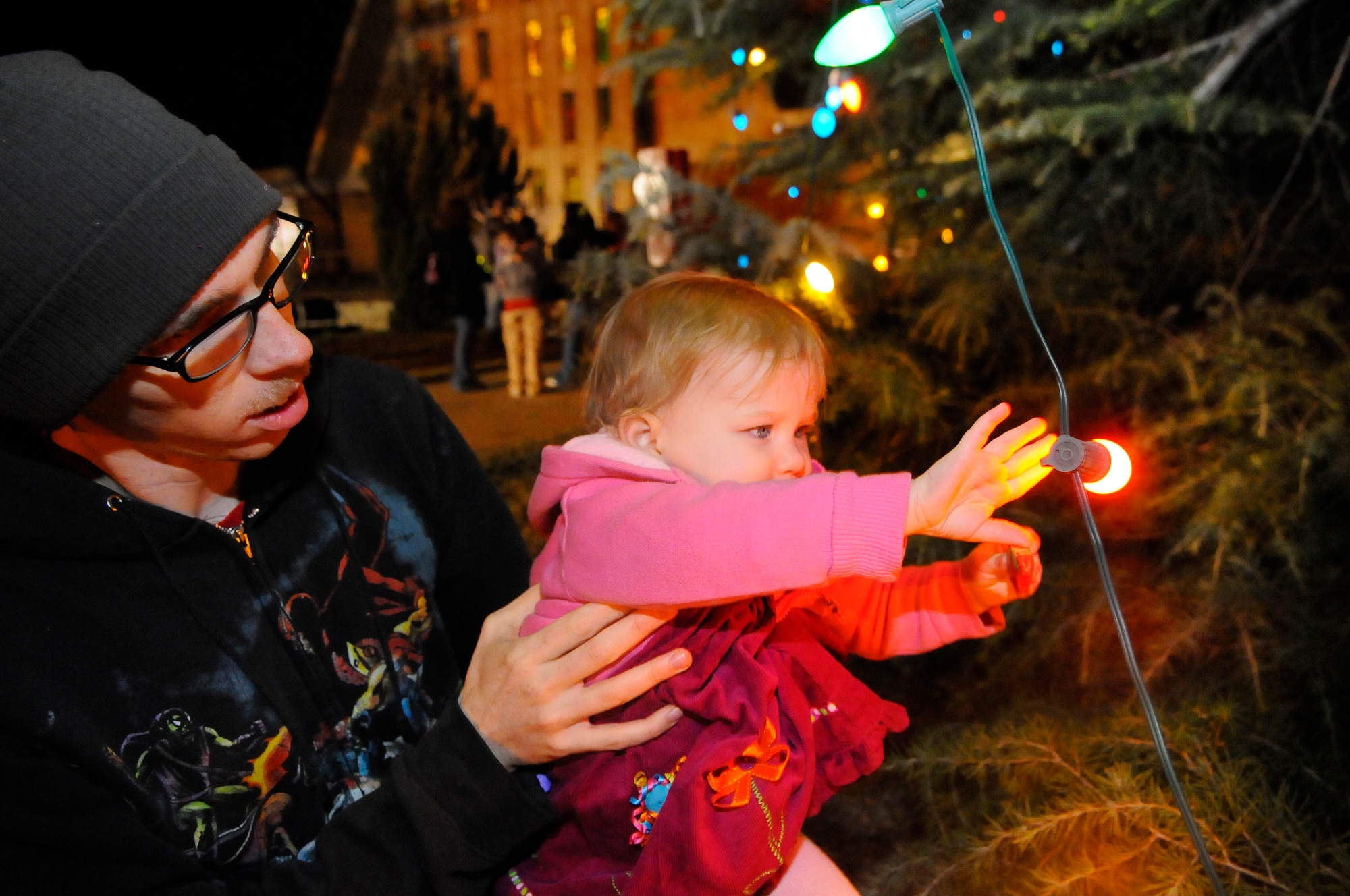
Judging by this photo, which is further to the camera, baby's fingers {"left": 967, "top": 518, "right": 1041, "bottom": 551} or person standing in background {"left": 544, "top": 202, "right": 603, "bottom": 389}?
person standing in background {"left": 544, "top": 202, "right": 603, "bottom": 389}

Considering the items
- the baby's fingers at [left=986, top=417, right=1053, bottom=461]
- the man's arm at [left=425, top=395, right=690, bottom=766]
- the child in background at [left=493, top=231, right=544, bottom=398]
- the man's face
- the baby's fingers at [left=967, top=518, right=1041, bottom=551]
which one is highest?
the man's face

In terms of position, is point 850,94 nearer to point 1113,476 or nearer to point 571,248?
point 1113,476

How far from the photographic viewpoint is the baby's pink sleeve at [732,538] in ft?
2.85

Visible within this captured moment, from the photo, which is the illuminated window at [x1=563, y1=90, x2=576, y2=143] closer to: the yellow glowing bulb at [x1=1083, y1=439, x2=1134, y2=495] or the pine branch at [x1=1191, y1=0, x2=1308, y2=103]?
the pine branch at [x1=1191, y1=0, x2=1308, y2=103]

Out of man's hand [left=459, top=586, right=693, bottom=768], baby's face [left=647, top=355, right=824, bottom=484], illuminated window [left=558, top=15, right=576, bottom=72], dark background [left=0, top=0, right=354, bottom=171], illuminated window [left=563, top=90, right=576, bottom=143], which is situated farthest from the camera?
illuminated window [left=563, top=90, right=576, bottom=143]

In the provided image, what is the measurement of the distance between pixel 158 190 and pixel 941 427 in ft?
6.92

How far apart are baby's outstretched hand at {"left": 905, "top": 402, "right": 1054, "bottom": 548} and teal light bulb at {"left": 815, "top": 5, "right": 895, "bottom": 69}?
1.92ft

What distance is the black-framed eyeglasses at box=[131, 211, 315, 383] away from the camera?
3.04ft

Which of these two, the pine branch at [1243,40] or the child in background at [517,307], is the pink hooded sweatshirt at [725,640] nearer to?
the pine branch at [1243,40]

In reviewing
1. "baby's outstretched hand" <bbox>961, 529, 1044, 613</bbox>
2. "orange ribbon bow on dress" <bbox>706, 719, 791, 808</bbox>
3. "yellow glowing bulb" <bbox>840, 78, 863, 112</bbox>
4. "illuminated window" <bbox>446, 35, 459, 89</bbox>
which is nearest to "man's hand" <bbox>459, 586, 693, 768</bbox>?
"orange ribbon bow on dress" <bbox>706, 719, 791, 808</bbox>

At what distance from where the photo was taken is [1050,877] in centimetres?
122

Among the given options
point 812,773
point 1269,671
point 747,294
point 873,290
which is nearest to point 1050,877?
point 812,773

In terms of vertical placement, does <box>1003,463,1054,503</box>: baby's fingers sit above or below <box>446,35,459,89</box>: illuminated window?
below

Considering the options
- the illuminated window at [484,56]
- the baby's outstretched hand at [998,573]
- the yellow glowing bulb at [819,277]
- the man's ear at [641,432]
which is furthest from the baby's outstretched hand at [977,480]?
the illuminated window at [484,56]
